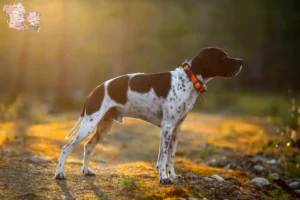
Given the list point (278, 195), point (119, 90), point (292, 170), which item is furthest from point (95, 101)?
point (292, 170)

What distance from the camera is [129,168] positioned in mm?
7750

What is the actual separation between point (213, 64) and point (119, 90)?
1.37 meters

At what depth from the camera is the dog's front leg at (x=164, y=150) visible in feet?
20.7

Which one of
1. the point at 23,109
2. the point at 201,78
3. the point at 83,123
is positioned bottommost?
the point at 23,109

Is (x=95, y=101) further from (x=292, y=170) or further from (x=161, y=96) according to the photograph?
(x=292, y=170)

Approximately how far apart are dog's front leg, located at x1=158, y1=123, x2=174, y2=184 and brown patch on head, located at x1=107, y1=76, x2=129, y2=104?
70 cm

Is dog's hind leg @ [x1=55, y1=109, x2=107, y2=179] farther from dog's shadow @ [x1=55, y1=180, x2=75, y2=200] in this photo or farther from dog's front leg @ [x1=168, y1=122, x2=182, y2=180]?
dog's front leg @ [x1=168, y1=122, x2=182, y2=180]

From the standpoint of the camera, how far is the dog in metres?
6.34

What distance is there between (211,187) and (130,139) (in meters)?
5.33

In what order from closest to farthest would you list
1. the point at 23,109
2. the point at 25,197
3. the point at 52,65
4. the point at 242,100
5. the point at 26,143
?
the point at 25,197
the point at 26,143
the point at 23,109
the point at 242,100
the point at 52,65

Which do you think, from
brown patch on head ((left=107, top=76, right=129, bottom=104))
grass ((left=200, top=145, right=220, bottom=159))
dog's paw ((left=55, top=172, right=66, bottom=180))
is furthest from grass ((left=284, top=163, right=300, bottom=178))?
dog's paw ((left=55, top=172, right=66, bottom=180))

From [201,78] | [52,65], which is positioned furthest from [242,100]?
[201,78]

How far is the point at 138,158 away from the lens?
30.7ft

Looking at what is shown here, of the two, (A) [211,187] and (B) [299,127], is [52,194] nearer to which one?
(A) [211,187]
